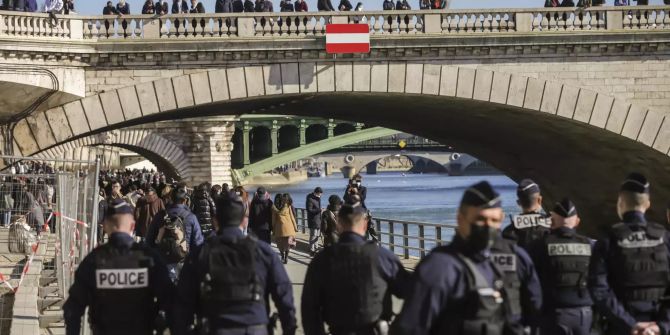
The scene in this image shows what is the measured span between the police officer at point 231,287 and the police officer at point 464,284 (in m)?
2.24

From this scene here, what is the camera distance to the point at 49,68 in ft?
88.9

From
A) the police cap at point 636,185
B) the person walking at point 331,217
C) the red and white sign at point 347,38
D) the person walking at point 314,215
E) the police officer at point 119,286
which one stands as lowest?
the person walking at point 314,215

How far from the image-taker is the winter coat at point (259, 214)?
22.9 meters

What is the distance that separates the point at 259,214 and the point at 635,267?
47.2 ft

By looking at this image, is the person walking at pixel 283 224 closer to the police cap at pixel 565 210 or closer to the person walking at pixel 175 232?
the person walking at pixel 175 232

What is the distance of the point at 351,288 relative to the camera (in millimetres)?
8719

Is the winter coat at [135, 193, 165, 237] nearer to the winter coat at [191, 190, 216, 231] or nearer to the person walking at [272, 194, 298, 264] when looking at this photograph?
the winter coat at [191, 190, 216, 231]

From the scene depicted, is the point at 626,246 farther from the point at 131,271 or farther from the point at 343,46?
the point at 343,46

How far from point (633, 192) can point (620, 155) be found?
24.2 m

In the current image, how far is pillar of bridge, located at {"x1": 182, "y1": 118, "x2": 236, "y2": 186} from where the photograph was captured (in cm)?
5434

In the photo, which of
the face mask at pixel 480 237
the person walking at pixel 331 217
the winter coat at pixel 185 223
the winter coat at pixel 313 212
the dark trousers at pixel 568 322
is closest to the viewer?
the face mask at pixel 480 237

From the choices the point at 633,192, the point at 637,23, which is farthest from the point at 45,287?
the point at 637,23

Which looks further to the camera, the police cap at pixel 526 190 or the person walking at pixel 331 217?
the person walking at pixel 331 217

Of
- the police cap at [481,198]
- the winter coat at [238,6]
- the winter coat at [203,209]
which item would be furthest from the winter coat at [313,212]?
the police cap at [481,198]
